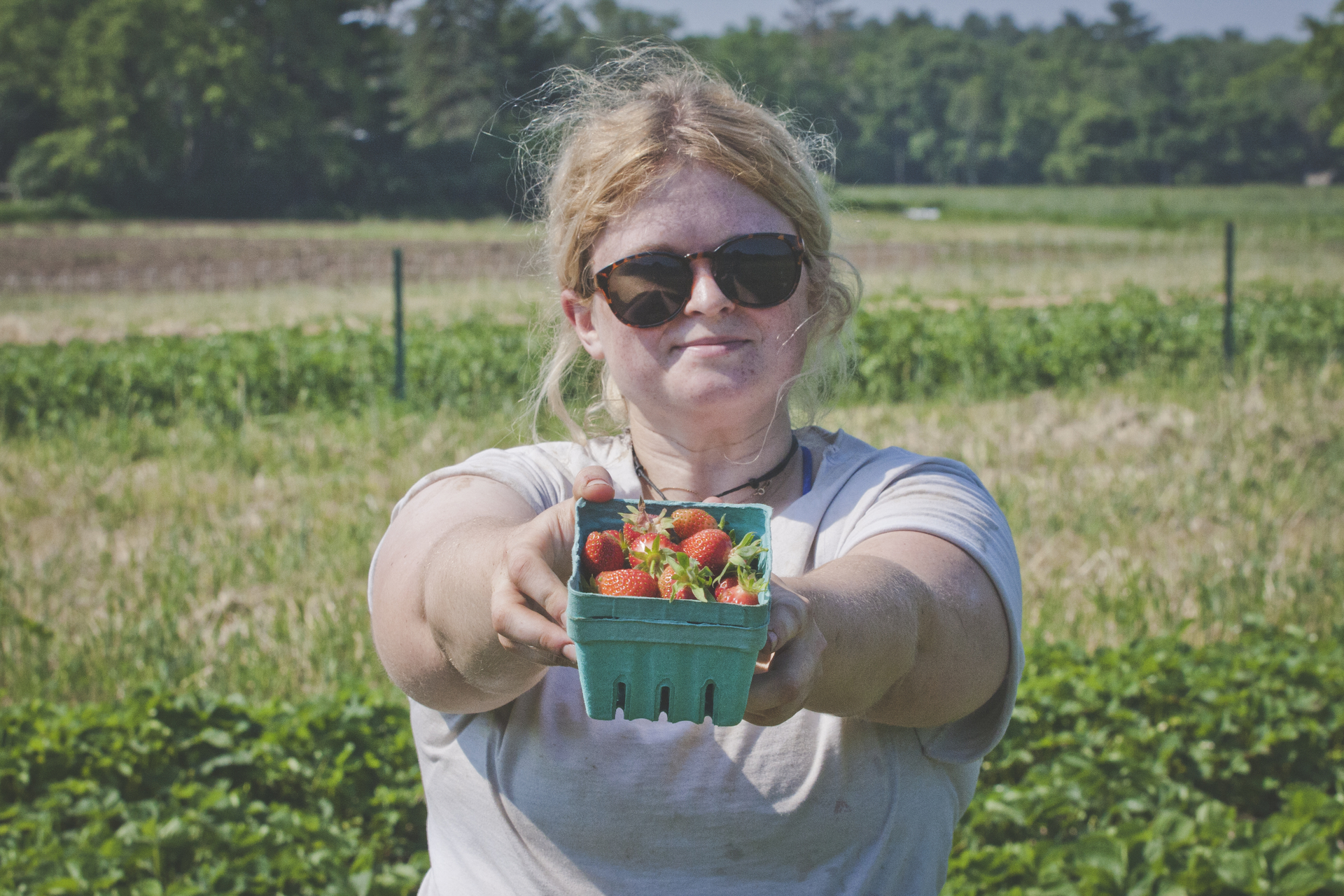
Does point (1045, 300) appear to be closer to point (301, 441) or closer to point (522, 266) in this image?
point (301, 441)

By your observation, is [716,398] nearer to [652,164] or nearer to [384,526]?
[652,164]

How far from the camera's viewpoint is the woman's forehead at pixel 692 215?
1644 millimetres

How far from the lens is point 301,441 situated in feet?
27.0

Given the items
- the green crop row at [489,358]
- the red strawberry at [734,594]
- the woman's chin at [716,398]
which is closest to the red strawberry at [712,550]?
the red strawberry at [734,594]

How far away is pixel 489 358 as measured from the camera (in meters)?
10.6

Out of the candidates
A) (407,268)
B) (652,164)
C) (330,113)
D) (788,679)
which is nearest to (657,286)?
(652,164)

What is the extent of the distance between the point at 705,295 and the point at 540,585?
0.61m

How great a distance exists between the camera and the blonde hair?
1.65 m

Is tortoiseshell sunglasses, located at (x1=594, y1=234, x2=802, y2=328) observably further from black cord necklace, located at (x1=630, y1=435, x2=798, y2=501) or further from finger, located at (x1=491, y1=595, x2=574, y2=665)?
finger, located at (x1=491, y1=595, x2=574, y2=665)

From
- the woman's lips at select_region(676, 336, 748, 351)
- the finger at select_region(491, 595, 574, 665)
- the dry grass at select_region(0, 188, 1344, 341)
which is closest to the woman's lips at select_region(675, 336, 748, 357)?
the woman's lips at select_region(676, 336, 748, 351)

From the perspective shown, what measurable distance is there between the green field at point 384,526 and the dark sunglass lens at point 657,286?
21.8 inches

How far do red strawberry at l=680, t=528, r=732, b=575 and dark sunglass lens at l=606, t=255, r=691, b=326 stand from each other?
53 cm

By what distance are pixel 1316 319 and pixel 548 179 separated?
42.2 feet

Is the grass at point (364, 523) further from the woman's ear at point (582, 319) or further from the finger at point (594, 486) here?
the finger at point (594, 486)
